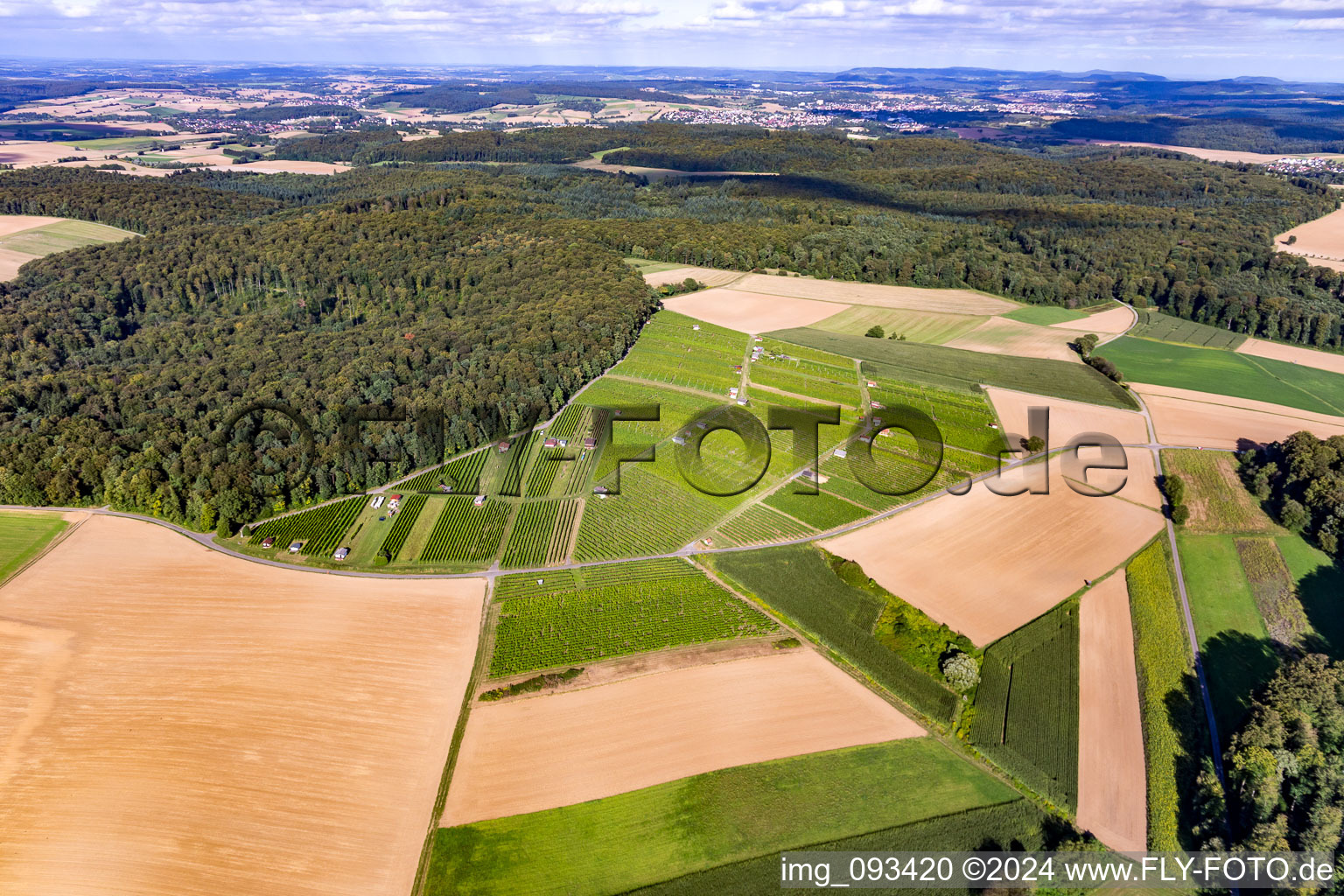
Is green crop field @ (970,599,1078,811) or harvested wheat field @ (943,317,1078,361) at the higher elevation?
harvested wheat field @ (943,317,1078,361)

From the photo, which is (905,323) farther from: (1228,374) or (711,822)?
(711,822)

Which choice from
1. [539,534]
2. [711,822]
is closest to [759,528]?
[539,534]

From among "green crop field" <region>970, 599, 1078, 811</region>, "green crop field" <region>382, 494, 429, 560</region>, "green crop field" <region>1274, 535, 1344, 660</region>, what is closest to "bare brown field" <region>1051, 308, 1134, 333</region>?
"green crop field" <region>1274, 535, 1344, 660</region>

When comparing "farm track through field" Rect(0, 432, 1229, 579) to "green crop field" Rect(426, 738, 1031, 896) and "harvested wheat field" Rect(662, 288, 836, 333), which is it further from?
"harvested wheat field" Rect(662, 288, 836, 333)

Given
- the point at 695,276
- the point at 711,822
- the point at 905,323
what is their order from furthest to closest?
the point at 695,276
the point at 905,323
the point at 711,822

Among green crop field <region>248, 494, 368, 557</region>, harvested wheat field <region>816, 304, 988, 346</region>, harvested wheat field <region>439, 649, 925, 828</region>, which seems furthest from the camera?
harvested wheat field <region>816, 304, 988, 346</region>

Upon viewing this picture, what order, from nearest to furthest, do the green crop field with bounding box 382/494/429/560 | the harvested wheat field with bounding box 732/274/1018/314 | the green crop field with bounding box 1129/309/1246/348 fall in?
the green crop field with bounding box 382/494/429/560, the green crop field with bounding box 1129/309/1246/348, the harvested wheat field with bounding box 732/274/1018/314

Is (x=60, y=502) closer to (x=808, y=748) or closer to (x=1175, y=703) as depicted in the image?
(x=808, y=748)
